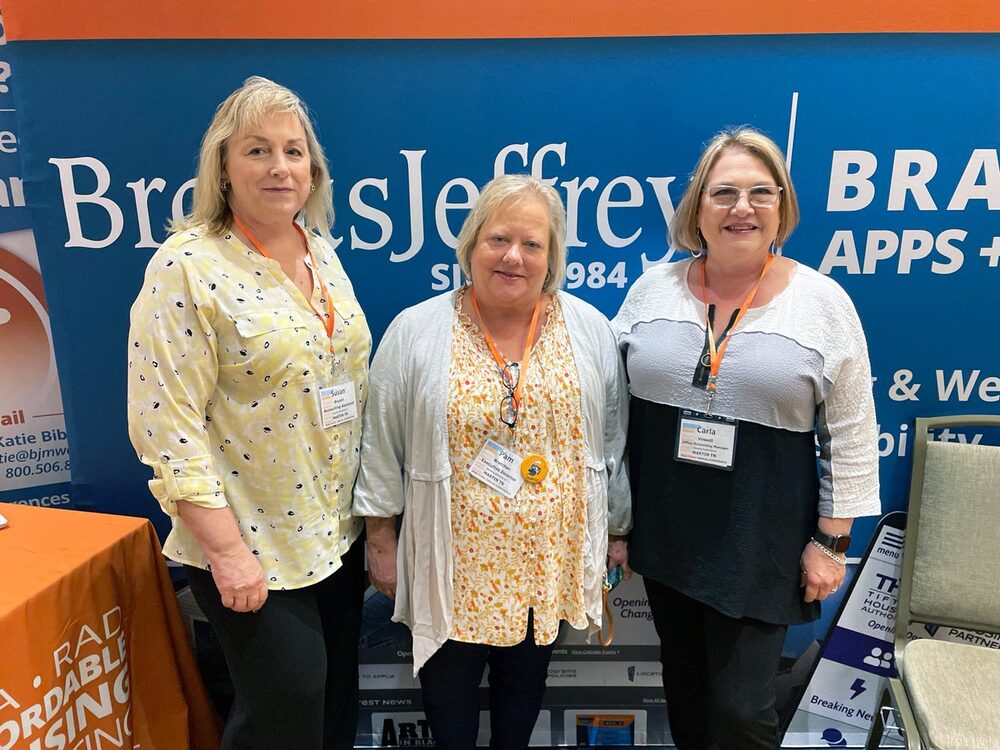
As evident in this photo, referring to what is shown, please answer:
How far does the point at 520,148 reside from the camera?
181 centimetres

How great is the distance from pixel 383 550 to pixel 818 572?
101 centimetres

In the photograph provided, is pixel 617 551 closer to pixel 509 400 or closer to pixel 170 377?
pixel 509 400

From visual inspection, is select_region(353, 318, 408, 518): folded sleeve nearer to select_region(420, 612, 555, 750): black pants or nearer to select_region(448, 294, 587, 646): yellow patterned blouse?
select_region(448, 294, 587, 646): yellow patterned blouse

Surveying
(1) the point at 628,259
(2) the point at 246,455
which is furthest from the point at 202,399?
(1) the point at 628,259

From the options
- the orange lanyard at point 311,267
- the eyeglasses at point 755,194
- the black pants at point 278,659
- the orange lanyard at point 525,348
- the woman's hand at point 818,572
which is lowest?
the black pants at point 278,659

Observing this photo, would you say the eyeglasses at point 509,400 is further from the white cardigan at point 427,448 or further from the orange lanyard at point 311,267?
the orange lanyard at point 311,267

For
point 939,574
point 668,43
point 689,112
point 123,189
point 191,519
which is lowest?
point 939,574

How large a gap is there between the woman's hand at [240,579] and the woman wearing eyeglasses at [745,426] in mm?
884

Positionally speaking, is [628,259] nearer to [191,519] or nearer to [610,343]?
[610,343]

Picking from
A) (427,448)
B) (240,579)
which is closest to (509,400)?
(427,448)

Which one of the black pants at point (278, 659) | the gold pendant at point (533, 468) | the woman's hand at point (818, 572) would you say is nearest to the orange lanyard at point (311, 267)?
the gold pendant at point (533, 468)

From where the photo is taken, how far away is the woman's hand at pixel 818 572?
154cm

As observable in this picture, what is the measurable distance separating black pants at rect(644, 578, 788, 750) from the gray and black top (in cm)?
8

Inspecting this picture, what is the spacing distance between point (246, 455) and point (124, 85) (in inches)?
42.3
